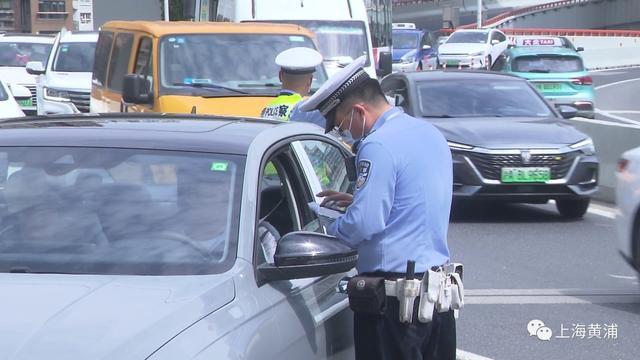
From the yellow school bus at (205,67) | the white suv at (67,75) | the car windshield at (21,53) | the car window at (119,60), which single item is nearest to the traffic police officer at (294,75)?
the yellow school bus at (205,67)

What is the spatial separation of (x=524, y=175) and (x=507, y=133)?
550mm

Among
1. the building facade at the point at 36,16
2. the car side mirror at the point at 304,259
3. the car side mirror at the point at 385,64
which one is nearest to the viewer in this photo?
the car side mirror at the point at 304,259

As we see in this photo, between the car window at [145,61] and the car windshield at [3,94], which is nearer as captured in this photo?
the car window at [145,61]

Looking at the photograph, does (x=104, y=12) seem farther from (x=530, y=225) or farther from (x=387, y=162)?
(x=387, y=162)

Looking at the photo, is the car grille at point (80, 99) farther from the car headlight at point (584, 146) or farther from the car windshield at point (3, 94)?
the car headlight at point (584, 146)

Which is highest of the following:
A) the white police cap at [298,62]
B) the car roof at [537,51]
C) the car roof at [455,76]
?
the white police cap at [298,62]

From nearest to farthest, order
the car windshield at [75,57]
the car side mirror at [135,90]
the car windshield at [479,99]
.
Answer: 1. the car side mirror at [135,90]
2. the car windshield at [479,99]
3. the car windshield at [75,57]

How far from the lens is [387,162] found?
13.5 ft

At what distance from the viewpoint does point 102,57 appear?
14266 millimetres

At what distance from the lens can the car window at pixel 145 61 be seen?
11516mm

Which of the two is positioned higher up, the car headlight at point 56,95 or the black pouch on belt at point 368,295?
the black pouch on belt at point 368,295

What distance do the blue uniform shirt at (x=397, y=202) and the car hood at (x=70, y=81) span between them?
626 inches

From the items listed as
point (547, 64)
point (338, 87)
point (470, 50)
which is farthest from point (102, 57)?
point (470, 50)

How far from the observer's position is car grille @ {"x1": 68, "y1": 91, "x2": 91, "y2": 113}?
1928 centimetres
